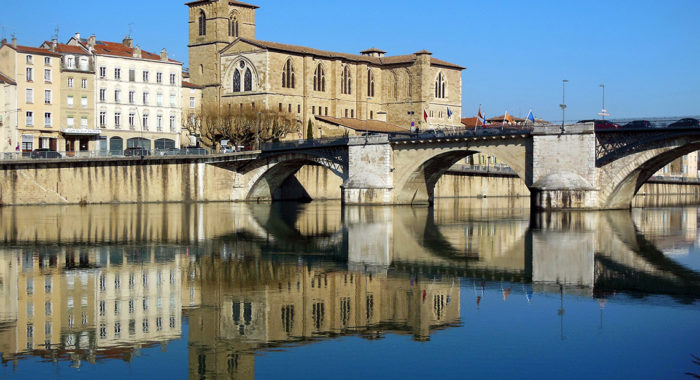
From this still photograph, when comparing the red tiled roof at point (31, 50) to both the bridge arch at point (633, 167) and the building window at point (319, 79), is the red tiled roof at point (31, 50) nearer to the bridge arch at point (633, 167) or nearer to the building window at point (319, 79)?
the building window at point (319, 79)

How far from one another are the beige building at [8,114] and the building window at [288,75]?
1248 inches

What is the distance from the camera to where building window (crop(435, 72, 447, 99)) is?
115125 millimetres

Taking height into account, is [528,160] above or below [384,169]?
above

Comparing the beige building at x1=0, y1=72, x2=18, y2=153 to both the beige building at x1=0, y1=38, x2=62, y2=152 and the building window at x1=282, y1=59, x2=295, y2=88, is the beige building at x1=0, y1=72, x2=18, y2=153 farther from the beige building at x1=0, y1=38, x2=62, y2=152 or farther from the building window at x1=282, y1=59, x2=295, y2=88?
the building window at x1=282, y1=59, x2=295, y2=88

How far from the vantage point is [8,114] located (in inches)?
3137

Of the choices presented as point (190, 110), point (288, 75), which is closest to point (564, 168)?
point (288, 75)

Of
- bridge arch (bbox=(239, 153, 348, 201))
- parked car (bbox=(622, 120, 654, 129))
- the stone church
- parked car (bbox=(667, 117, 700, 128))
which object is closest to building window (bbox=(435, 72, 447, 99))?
the stone church

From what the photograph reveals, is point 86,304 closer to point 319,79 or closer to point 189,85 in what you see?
point 189,85

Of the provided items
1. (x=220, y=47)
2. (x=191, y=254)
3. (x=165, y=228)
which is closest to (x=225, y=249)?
(x=191, y=254)

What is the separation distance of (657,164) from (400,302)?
139 feet

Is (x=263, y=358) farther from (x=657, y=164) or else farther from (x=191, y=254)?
(x=657, y=164)

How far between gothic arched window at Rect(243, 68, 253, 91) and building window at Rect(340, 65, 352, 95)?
12582mm

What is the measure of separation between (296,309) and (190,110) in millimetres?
76817

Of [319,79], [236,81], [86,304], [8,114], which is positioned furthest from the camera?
[319,79]
